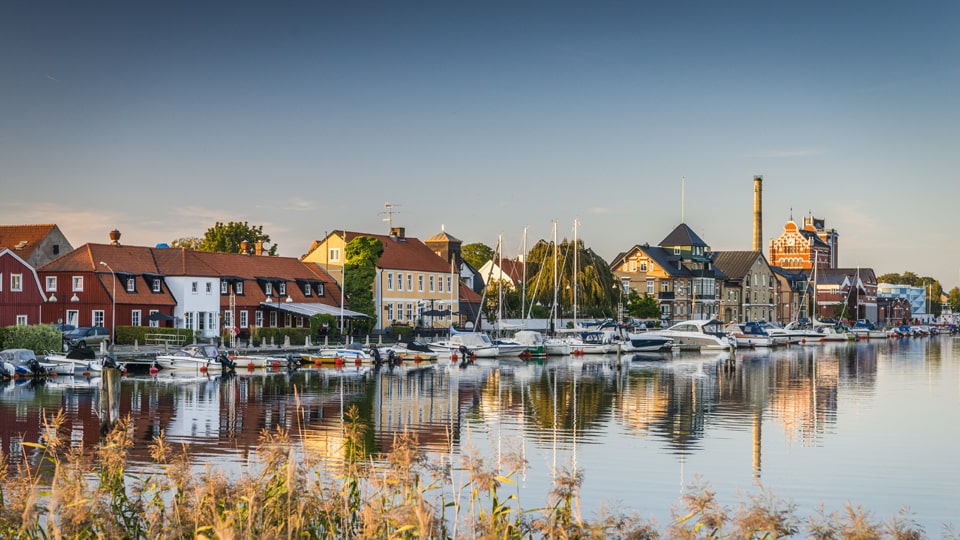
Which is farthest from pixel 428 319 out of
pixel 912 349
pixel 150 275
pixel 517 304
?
pixel 912 349

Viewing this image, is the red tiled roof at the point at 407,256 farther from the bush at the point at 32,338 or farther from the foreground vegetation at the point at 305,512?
the foreground vegetation at the point at 305,512

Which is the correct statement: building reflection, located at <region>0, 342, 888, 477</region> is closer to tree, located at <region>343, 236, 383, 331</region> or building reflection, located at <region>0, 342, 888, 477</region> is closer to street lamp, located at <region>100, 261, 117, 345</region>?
street lamp, located at <region>100, 261, 117, 345</region>

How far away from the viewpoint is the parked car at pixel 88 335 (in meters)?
63.0

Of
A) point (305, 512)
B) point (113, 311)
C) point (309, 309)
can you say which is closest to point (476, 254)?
point (309, 309)

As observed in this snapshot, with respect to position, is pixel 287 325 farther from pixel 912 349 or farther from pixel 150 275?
pixel 912 349

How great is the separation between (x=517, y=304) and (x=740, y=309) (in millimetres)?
51222

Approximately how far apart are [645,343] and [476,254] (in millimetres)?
59406

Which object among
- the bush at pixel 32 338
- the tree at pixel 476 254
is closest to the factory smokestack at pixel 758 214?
the tree at pixel 476 254

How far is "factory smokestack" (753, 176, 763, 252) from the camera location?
154750 millimetres

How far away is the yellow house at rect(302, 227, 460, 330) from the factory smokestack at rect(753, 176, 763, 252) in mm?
69746

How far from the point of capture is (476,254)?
484 feet

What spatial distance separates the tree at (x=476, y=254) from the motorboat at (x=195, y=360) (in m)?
84.6

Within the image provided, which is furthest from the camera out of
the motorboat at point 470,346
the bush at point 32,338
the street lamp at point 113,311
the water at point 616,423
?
the motorboat at point 470,346

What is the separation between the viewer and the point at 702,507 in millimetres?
10594
